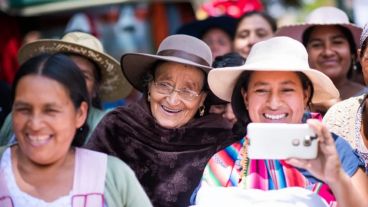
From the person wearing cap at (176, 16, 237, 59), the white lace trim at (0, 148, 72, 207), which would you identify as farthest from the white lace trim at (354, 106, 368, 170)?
the person wearing cap at (176, 16, 237, 59)

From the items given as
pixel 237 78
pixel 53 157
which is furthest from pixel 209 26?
pixel 53 157

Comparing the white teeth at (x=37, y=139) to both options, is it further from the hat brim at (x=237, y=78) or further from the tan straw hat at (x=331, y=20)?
the tan straw hat at (x=331, y=20)

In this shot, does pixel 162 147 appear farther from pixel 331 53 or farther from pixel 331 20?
pixel 331 20

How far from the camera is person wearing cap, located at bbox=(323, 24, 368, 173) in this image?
354 centimetres

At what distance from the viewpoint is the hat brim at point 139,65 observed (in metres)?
3.72

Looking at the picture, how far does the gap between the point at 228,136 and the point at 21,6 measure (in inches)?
203

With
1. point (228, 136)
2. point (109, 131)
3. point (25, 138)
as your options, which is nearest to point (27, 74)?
point (25, 138)

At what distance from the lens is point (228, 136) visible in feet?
12.2

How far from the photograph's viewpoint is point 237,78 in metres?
3.44

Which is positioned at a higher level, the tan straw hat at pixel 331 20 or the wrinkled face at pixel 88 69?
the tan straw hat at pixel 331 20

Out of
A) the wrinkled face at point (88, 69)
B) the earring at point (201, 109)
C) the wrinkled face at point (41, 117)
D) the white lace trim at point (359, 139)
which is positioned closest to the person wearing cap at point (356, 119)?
the white lace trim at point (359, 139)

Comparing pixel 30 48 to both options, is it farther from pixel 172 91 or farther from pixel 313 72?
pixel 313 72

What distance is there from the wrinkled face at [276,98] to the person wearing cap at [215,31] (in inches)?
93.9

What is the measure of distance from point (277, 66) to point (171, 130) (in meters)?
0.85
